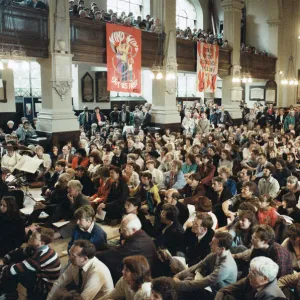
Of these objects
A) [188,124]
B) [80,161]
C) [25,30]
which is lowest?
[80,161]

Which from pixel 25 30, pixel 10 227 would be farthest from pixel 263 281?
pixel 25 30

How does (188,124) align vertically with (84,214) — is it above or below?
above

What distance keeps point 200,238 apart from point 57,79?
312 inches

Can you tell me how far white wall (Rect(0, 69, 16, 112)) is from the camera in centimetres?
1341

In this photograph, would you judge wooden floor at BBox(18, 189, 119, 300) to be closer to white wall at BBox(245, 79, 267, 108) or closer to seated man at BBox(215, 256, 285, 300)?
seated man at BBox(215, 256, 285, 300)

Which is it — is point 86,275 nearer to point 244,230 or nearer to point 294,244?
point 244,230

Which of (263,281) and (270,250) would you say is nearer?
(263,281)

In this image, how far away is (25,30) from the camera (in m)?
10.4

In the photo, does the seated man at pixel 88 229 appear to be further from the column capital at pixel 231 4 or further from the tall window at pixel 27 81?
the column capital at pixel 231 4

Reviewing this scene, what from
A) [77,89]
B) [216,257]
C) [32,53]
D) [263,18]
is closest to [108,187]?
[216,257]

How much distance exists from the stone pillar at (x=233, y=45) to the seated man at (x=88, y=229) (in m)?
14.6

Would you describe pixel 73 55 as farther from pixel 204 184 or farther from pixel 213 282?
pixel 213 282

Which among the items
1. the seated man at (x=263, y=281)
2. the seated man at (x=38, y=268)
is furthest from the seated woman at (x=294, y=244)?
the seated man at (x=38, y=268)

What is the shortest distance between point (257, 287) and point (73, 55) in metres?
9.61
